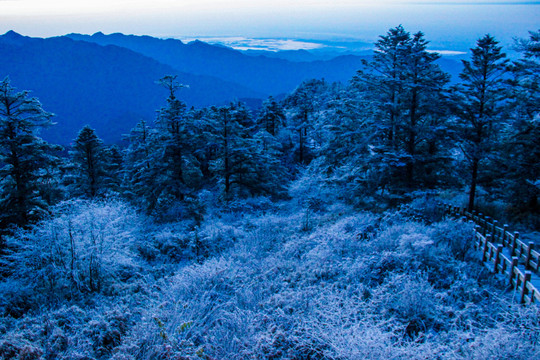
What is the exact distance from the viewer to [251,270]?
9383mm

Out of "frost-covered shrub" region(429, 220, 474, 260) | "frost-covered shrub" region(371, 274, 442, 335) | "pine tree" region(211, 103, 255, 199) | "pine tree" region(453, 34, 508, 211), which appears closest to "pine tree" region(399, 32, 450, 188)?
"pine tree" region(453, 34, 508, 211)

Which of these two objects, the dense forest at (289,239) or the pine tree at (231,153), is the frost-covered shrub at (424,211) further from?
the pine tree at (231,153)

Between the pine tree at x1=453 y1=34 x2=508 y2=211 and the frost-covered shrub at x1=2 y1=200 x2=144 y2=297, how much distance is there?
56.3 feet

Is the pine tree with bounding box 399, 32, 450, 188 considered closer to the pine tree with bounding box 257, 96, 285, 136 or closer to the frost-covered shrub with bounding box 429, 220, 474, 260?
the frost-covered shrub with bounding box 429, 220, 474, 260

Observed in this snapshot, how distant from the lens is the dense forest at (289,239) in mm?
5789

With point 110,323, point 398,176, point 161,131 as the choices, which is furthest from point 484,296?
point 161,131

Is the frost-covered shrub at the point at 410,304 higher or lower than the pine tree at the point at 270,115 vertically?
lower

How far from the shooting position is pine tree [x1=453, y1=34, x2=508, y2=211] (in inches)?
649

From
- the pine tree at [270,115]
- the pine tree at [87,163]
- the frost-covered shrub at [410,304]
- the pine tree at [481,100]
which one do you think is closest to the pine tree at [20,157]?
the pine tree at [87,163]

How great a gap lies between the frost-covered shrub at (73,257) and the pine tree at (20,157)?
3.67 m

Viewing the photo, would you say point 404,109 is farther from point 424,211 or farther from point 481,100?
point 424,211

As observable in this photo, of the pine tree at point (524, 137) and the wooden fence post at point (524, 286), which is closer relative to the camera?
the wooden fence post at point (524, 286)

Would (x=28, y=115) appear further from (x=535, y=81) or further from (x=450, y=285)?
(x=535, y=81)

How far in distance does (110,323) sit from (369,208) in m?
14.7
